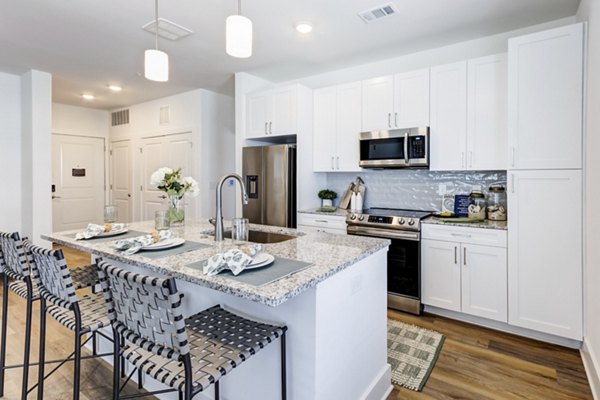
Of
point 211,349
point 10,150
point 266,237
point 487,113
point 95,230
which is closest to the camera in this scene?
point 211,349

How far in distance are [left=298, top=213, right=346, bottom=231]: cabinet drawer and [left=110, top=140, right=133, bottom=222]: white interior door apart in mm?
4029

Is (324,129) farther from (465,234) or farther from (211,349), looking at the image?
(211,349)

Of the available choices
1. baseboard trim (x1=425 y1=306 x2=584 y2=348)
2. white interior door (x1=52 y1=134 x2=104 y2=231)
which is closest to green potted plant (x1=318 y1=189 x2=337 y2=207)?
baseboard trim (x1=425 y1=306 x2=584 y2=348)

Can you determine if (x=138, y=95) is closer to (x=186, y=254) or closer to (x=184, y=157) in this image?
(x=184, y=157)

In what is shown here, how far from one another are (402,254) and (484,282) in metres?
0.70

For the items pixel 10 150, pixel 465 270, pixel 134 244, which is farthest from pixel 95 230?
pixel 10 150

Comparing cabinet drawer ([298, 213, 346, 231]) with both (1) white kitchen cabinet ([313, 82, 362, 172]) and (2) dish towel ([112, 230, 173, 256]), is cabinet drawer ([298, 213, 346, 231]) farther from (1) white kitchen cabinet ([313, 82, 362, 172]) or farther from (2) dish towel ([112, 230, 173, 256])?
(2) dish towel ([112, 230, 173, 256])

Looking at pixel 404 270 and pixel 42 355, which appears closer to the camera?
pixel 42 355

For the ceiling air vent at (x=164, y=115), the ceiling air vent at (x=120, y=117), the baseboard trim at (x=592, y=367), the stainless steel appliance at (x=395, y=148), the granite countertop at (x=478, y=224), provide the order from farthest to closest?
1. the ceiling air vent at (x=120, y=117)
2. the ceiling air vent at (x=164, y=115)
3. the stainless steel appliance at (x=395, y=148)
4. the granite countertop at (x=478, y=224)
5. the baseboard trim at (x=592, y=367)

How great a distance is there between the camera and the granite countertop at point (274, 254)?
47.5 inches

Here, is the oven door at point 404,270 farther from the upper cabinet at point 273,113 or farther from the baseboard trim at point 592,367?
the upper cabinet at point 273,113

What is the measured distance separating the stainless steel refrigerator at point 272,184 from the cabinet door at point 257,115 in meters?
0.25

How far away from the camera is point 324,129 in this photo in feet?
13.2

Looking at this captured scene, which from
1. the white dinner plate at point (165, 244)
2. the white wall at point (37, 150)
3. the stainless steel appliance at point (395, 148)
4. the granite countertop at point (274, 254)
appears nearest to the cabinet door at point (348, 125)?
the stainless steel appliance at point (395, 148)
